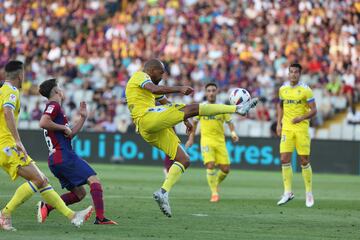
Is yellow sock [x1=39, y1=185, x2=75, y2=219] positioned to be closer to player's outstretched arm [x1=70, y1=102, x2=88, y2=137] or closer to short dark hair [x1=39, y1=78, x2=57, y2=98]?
player's outstretched arm [x1=70, y1=102, x2=88, y2=137]

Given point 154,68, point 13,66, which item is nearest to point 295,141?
point 154,68

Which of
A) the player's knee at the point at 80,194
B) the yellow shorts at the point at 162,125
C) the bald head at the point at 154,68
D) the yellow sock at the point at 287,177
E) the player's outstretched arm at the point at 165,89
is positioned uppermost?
the bald head at the point at 154,68

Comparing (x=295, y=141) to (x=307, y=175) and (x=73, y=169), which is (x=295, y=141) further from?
(x=73, y=169)

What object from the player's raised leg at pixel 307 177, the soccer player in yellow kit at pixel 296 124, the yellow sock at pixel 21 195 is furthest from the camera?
the soccer player in yellow kit at pixel 296 124

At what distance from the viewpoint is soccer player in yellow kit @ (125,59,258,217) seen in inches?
558

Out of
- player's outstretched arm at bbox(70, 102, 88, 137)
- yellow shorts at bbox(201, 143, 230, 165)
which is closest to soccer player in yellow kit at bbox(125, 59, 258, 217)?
player's outstretched arm at bbox(70, 102, 88, 137)

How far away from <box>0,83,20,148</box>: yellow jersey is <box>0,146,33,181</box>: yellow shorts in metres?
0.08

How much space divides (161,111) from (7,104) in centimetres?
273

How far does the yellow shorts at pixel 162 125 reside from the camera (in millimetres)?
14352

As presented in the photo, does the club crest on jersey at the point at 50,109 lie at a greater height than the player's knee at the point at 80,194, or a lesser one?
greater

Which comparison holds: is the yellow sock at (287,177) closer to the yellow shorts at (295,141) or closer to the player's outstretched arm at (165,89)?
the yellow shorts at (295,141)

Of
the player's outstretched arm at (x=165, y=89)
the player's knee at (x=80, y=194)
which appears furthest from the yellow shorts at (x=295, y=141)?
the player's knee at (x=80, y=194)

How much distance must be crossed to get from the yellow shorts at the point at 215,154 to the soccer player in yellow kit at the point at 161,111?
486 centimetres

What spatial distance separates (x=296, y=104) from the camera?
18.9 m
